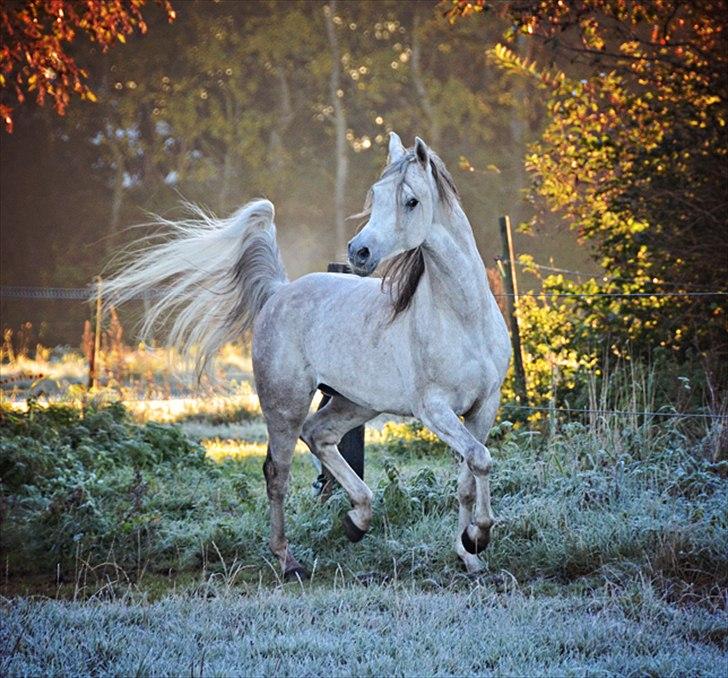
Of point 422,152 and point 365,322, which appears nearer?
point 422,152

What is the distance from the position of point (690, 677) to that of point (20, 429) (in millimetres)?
6425

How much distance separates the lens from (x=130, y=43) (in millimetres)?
34125

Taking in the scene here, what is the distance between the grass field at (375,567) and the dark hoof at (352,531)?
17 centimetres

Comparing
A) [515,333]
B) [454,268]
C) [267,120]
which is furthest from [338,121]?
[454,268]

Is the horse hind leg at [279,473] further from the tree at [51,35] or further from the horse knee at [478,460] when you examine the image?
the tree at [51,35]

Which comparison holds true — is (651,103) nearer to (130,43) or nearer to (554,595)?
(554,595)

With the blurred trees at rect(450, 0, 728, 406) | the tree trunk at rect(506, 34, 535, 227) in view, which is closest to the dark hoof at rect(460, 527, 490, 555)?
the blurred trees at rect(450, 0, 728, 406)

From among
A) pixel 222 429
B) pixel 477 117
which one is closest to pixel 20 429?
pixel 222 429

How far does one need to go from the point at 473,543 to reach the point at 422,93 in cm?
2996

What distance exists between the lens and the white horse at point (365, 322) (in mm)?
5395

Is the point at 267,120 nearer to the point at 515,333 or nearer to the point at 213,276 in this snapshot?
the point at 515,333

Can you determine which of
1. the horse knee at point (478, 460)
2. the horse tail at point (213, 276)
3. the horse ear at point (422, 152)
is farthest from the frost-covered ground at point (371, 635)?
the horse tail at point (213, 276)

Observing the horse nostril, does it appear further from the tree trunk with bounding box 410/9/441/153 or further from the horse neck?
the tree trunk with bounding box 410/9/441/153

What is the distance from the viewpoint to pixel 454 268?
5.53 metres
